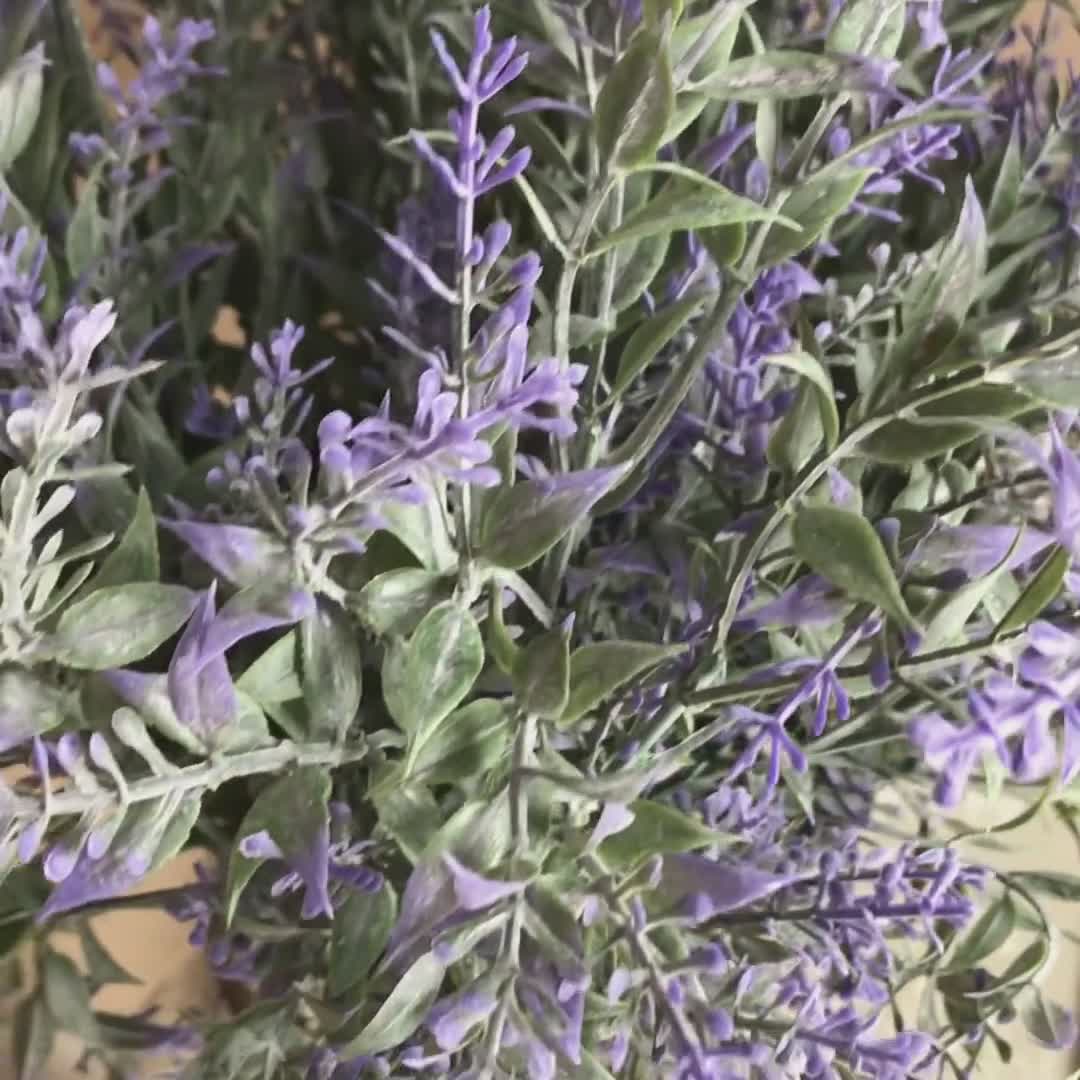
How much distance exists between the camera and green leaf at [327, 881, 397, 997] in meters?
0.20

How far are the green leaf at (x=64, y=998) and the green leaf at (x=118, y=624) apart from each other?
124 millimetres

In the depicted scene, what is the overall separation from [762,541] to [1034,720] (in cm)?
5

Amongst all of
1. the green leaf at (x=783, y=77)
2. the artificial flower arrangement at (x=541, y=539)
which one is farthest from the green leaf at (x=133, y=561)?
the green leaf at (x=783, y=77)

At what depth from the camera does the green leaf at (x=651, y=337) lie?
19 centimetres

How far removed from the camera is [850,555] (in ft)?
0.56

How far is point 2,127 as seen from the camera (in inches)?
9.3

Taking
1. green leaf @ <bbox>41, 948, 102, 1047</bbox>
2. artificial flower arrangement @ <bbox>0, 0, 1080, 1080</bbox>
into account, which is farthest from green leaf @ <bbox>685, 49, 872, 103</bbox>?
green leaf @ <bbox>41, 948, 102, 1047</bbox>

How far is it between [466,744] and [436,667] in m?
0.02

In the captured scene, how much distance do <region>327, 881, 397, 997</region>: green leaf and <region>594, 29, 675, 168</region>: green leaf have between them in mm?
121

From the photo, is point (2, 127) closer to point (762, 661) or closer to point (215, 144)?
point (215, 144)

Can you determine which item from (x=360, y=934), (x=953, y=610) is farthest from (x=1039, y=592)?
(x=360, y=934)

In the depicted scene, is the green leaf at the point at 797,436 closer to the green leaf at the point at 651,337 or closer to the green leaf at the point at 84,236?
the green leaf at the point at 651,337

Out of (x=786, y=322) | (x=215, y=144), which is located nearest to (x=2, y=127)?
(x=215, y=144)

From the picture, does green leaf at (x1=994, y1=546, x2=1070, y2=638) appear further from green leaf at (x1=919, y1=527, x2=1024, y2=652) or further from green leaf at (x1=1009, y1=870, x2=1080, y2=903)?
green leaf at (x1=1009, y1=870, x2=1080, y2=903)
